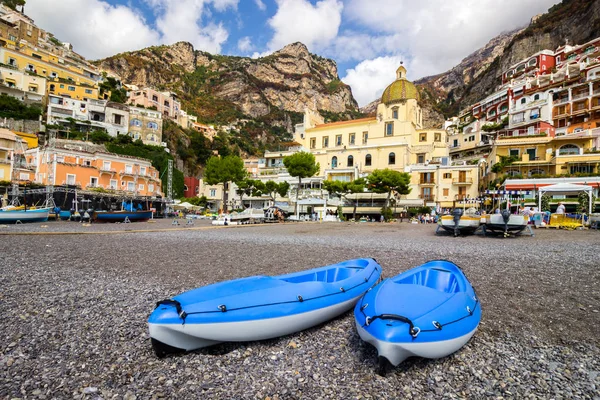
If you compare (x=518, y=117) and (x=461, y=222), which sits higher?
(x=518, y=117)

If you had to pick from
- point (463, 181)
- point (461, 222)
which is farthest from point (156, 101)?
point (461, 222)

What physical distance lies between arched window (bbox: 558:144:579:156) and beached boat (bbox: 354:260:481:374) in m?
42.3

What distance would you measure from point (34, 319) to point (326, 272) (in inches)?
156

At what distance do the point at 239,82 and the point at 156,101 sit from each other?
→ 58.1 metres

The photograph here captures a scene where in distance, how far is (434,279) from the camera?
4.71 metres

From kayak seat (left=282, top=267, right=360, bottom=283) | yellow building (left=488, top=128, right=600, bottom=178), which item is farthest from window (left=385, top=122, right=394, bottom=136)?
kayak seat (left=282, top=267, right=360, bottom=283)

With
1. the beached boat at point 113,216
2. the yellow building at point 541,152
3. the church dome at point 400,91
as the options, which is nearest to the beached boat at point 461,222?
the yellow building at point 541,152

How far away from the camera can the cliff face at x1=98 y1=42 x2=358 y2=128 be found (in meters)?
107

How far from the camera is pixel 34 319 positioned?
415 cm

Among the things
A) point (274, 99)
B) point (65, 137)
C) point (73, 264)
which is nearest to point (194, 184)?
point (65, 137)

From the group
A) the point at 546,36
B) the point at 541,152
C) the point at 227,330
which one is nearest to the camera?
the point at 227,330

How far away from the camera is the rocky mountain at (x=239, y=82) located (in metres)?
107

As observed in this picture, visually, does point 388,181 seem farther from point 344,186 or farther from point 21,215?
point 21,215

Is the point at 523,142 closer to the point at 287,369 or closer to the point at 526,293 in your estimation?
the point at 526,293
